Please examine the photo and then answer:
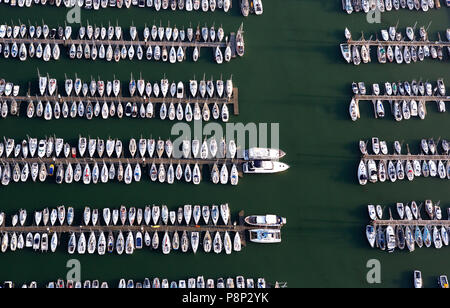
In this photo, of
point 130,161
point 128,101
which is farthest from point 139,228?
point 128,101

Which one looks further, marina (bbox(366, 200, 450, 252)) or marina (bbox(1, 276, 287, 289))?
marina (bbox(366, 200, 450, 252))

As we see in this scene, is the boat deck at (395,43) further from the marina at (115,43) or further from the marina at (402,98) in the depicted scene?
the marina at (115,43)

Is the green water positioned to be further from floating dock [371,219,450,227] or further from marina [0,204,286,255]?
floating dock [371,219,450,227]

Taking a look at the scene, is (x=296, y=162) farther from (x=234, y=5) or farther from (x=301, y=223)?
(x=234, y=5)

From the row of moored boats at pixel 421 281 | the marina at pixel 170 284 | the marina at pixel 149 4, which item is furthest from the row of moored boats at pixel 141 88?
the row of moored boats at pixel 421 281

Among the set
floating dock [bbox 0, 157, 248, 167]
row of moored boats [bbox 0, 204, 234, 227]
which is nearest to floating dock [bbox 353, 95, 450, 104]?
floating dock [bbox 0, 157, 248, 167]

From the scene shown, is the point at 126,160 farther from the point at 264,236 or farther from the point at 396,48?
the point at 396,48
